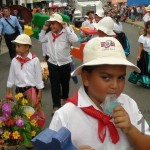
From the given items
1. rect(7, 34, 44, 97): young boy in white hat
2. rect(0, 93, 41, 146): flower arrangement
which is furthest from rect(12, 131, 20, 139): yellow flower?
rect(7, 34, 44, 97): young boy in white hat

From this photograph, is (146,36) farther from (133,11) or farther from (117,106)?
(133,11)

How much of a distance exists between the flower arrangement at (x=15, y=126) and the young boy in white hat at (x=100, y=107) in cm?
218

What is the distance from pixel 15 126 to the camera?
14.0 ft

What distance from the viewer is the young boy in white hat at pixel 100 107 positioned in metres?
2.03

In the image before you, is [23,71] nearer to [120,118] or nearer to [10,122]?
[10,122]

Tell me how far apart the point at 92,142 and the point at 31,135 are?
2252mm

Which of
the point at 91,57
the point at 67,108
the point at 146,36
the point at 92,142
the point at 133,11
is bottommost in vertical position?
the point at 133,11

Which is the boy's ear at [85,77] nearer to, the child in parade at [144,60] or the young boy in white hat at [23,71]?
the young boy in white hat at [23,71]

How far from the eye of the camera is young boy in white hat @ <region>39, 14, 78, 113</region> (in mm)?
6616

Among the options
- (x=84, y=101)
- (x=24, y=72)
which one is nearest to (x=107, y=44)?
(x=84, y=101)

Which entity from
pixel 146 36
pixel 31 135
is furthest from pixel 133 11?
pixel 31 135

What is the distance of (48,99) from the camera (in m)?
8.31

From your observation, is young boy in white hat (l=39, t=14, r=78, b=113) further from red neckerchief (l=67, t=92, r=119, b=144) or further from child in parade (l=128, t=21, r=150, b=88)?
red neckerchief (l=67, t=92, r=119, b=144)

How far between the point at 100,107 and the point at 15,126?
7.50 ft
